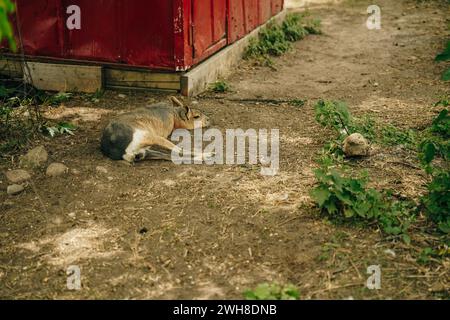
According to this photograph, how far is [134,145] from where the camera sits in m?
6.23

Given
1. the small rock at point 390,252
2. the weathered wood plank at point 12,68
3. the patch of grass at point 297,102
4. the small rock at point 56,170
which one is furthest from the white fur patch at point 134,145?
the weathered wood plank at point 12,68

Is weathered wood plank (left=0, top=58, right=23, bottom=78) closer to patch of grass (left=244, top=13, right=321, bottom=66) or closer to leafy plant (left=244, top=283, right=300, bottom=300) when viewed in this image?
patch of grass (left=244, top=13, right=321, bottom=66)

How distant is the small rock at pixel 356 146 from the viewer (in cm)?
620

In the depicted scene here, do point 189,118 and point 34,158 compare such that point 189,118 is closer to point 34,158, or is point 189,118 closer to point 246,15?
point 34,158

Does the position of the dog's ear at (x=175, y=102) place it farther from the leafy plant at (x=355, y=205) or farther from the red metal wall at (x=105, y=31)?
the leafy plant at (x=355, y=205)

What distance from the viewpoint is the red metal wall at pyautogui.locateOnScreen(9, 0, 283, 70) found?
809 cm

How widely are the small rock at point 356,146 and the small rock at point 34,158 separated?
3.34 metres

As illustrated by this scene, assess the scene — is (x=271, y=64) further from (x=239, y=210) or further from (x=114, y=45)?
(x=239, y=210)

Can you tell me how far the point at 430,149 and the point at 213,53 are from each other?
5222mm

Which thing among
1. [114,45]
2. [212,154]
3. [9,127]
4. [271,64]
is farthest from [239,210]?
[271,64]

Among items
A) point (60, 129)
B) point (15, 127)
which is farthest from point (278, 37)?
point (15, 127)

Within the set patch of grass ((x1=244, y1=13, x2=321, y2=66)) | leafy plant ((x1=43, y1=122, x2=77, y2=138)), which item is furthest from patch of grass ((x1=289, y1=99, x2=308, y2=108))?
leafy plant ((x1=43, y1=122, x2=77, y2=138))

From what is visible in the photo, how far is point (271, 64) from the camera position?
34.0 ft

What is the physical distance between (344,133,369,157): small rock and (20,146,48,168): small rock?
3337 mm
